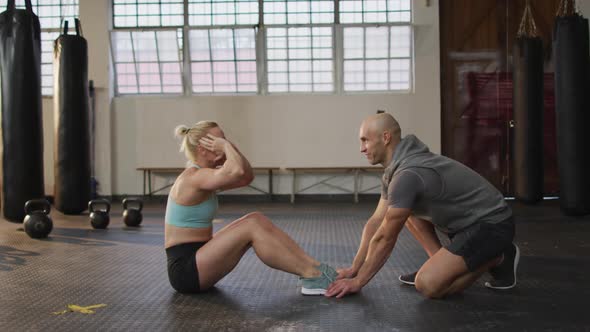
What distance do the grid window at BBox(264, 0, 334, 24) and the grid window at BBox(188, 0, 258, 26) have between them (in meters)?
0.26

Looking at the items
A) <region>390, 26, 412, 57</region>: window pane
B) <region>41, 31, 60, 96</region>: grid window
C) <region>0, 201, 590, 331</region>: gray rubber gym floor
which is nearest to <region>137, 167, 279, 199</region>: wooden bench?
<region>41, 31, 60, 96</region>: grid window

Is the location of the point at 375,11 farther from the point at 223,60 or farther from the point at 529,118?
the point at 529,118

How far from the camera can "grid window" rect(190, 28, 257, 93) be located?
33.4 feet

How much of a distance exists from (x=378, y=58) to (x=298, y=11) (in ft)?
5.19

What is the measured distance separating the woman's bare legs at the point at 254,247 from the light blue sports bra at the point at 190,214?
0.12 m

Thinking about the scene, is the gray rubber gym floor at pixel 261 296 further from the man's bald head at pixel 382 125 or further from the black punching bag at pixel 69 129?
the black punching bag at pixel 69 129

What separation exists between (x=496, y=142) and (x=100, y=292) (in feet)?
26.2

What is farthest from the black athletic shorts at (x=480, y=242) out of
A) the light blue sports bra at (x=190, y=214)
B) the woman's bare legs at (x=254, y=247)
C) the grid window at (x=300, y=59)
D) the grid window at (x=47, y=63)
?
the grid window at (x=47, y=63)

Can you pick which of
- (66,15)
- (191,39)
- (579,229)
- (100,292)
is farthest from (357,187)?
(100,292)

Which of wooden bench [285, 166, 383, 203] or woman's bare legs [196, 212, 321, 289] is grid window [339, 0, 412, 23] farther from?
woman's bare legs [196, 212, 321, 289]

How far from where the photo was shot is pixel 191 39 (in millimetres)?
10234

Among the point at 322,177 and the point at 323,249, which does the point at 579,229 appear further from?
the point at 322,177

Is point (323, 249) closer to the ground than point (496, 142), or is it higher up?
closer to the ground

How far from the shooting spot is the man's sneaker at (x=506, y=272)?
3.08 metres
